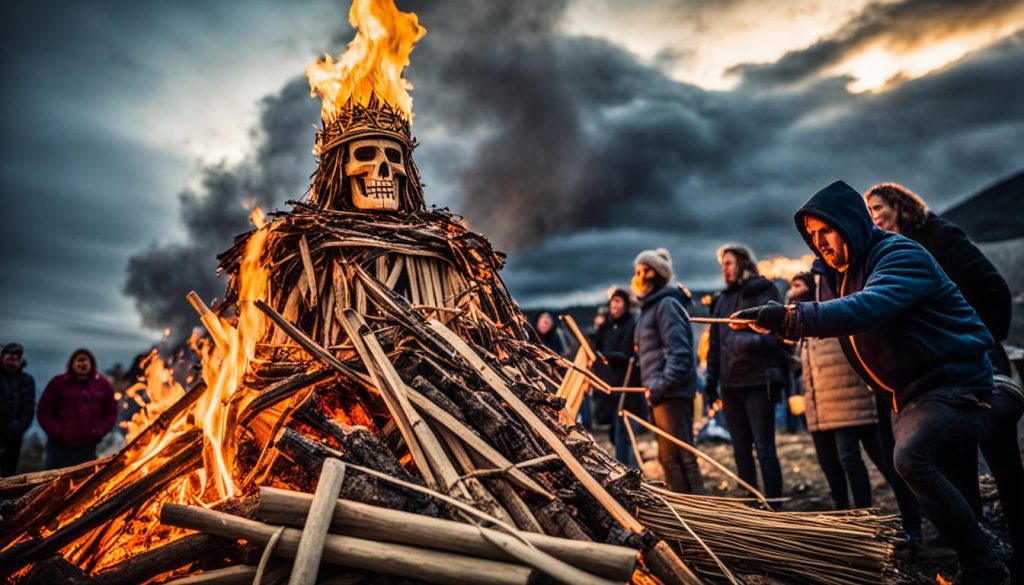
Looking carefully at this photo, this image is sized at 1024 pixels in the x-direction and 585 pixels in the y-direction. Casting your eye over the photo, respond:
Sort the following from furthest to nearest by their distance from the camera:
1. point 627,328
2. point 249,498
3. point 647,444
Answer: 1. point 647,444
2. point 627,328
3. point 249,498

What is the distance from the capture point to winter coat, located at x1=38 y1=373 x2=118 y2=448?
6.23m

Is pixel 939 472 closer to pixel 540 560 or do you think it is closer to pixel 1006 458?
pixel 1006 458

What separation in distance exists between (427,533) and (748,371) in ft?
12.3

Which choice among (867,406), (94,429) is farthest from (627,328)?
(94,429)

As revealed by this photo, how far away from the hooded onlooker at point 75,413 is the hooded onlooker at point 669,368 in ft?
21.1

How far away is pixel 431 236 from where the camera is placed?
3371mm

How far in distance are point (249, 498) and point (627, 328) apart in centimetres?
557

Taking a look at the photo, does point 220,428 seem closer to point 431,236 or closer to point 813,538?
point 431,236

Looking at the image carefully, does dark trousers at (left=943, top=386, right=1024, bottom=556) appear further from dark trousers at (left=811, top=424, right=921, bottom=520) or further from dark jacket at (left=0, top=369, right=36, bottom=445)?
dark jacket at (left=0, top=369, right=36, bottom=445)

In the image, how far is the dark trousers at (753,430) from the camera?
448 centimetres

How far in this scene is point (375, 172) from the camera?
3787 mm

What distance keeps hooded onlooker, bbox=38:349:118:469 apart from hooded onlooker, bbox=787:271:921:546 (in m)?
7.74

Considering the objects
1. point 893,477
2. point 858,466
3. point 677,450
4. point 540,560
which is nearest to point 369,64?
point 540,560

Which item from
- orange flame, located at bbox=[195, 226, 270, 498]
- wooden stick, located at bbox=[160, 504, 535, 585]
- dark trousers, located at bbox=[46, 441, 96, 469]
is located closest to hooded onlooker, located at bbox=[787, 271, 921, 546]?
wooden stick, located at bbox=[160, 504, 535, 585]
